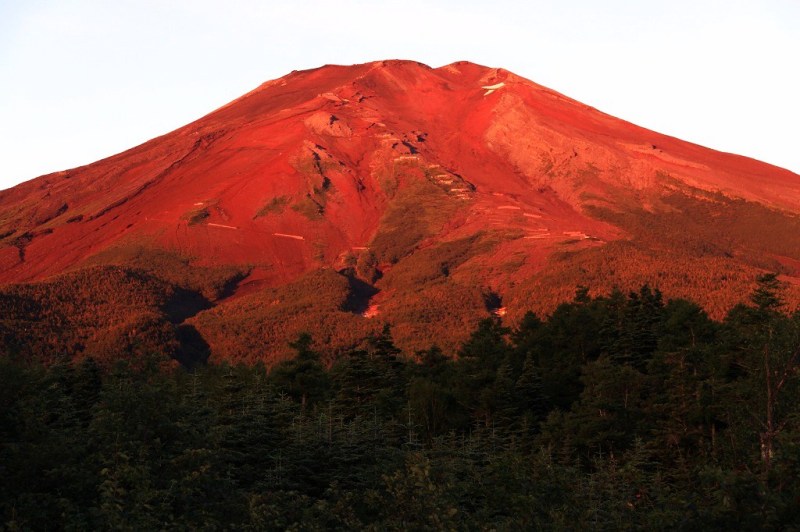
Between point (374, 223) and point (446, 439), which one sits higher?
point (374, 223)

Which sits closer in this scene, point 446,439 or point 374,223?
point 446,439

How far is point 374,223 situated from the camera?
446ft

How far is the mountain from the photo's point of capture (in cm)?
10275

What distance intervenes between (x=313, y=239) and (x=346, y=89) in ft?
154

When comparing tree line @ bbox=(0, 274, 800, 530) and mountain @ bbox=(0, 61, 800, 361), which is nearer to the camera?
tree line @ bbox=(0, 274, 800, 530)

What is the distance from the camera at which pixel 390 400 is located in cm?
4544

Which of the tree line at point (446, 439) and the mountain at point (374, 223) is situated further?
the mountain at point (374, 223)

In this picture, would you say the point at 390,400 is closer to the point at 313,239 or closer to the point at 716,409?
the point at 716,409

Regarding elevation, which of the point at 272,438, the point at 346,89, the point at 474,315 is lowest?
the point at 474,315

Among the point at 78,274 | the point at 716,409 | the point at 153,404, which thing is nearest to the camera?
the point at 153,404

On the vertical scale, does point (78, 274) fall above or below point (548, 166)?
below

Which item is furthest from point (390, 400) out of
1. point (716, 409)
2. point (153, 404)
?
point (153, 404)

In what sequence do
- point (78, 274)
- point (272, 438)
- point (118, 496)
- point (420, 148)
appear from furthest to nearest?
1. point (420, 148)
2. point (78, 274)
3. point (272, 438)
4. point (118, 496)

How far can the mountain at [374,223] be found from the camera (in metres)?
103
